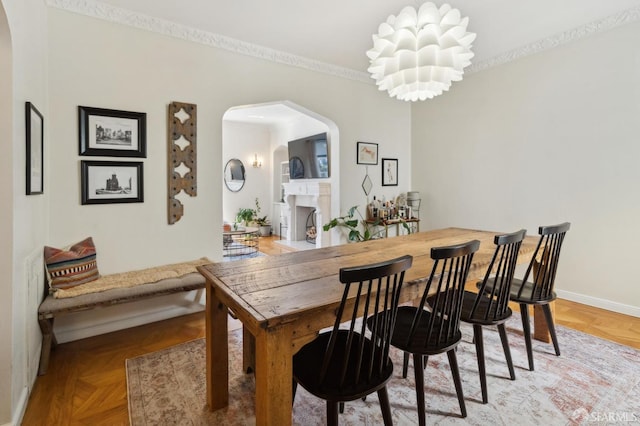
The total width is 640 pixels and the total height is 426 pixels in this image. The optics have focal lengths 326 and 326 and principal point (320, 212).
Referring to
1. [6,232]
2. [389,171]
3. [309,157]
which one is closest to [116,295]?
[6,232]

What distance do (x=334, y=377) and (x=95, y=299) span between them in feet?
6.48

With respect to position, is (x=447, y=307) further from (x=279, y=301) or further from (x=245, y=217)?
(x=245, y=217)

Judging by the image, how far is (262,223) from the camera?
808 centimetres

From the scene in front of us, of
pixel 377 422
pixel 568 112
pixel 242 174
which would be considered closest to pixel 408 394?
pixel 377 422

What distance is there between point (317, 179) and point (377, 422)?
5123 millimetres

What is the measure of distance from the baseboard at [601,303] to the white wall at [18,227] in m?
4.65

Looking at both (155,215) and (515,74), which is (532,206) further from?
(155,215)

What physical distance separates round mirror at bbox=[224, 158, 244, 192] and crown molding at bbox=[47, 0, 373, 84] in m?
4.52

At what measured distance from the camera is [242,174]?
8125 mm

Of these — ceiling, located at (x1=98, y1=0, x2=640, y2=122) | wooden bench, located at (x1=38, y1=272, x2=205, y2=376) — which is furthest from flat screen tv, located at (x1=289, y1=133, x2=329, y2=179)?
A: wooden bench, located at (x1=38, y1=272, x2=205, y2=376)

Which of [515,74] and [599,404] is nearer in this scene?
[599,404]

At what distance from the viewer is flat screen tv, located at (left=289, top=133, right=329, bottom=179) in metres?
6.20

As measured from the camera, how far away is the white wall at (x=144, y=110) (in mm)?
2619

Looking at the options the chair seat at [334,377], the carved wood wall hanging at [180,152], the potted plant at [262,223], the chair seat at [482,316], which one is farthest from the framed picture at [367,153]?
the potted plant at [262,223]
